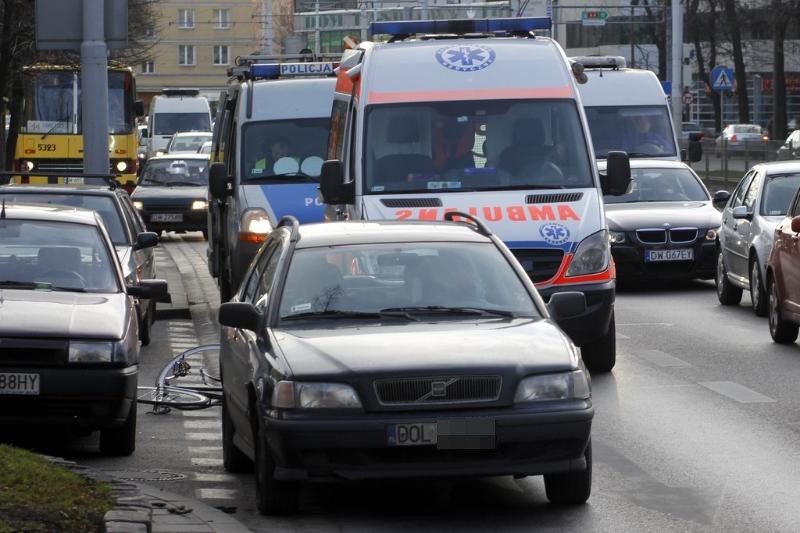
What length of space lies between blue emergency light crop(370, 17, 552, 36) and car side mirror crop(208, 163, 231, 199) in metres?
3.14

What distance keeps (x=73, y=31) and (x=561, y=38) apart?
337 feet

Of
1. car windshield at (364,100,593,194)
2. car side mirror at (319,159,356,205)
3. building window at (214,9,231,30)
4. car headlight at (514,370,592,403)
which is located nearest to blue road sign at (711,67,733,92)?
car windshield at (364,100,593,194)

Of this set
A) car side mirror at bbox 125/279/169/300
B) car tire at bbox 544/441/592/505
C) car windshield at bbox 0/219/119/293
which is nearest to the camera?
car tire at bbox 544/441/592/505

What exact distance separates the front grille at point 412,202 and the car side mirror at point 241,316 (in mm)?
5461

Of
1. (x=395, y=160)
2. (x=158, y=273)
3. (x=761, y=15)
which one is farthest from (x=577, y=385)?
(x=761, y=15)

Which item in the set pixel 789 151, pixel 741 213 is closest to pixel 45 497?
pixel 741 213

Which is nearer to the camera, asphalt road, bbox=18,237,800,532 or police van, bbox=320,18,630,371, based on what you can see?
asphalt road, bbox=18,237,800,532

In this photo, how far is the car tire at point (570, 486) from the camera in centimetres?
873

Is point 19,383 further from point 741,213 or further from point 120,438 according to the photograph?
point 741,213

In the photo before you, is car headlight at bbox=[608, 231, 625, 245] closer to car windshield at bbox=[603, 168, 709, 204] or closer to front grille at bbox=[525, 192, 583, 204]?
car windshield at bbox=[603, 168, 709, 204]

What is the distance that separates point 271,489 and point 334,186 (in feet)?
21.2

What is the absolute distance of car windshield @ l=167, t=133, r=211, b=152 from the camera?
56875mm

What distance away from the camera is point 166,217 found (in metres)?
35.2

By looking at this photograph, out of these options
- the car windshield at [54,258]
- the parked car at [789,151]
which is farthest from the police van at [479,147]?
the parked car at [789,151]
